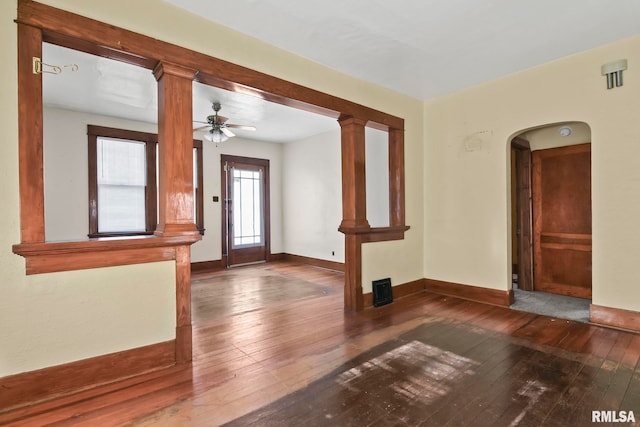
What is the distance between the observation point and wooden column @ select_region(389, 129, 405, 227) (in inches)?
171

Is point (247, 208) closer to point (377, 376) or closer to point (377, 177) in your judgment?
point (377, 177)

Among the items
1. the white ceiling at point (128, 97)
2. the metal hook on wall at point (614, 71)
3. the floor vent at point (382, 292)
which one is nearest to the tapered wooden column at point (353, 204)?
the floor vent at point (382, 292)

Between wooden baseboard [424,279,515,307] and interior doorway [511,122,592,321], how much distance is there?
0.20 meters

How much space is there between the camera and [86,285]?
6.88 ft

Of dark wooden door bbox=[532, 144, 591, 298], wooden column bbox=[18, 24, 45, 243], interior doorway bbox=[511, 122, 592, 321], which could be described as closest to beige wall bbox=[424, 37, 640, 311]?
interior doorway bbox=[511, 122, 592, 321]

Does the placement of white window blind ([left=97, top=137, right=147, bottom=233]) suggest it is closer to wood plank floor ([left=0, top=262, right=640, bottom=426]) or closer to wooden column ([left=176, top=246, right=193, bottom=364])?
wood plank floor ([left=0, top=262, right=640, bottom=426])

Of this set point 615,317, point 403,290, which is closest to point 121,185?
point 403,290

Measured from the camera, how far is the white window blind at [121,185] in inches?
211

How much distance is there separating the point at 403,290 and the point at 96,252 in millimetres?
3584

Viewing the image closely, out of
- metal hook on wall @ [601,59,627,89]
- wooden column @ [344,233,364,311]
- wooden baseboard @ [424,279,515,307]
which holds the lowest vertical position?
wooden baseboard @ [424,279,515,307]

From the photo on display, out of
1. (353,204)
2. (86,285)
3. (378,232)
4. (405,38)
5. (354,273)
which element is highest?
(405,38)

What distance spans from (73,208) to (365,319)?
4.92m

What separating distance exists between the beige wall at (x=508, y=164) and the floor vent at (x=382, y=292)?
3.18 feet

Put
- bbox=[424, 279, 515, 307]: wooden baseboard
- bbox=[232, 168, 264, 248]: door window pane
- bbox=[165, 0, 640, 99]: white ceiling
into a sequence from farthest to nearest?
bbox=[232, 168, 264, 248]: door window pane → bbox=[424, 279, 515, 307]: wooden baseboard → bbox=[165, 0, 640, 99]: white ceiling
